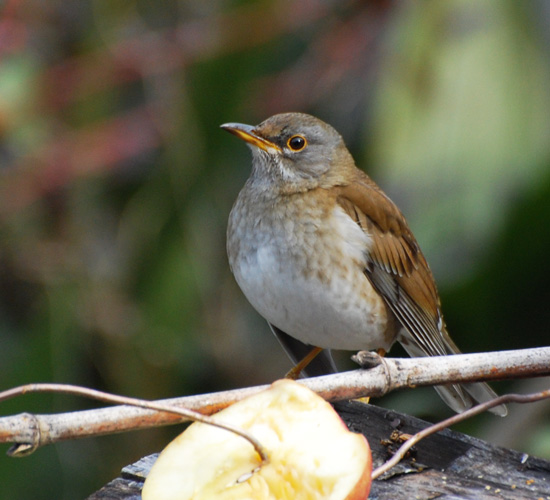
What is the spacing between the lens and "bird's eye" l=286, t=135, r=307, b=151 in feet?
11.7

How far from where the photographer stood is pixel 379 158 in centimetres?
432

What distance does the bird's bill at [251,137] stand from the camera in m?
3.41

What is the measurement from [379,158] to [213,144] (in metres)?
1.17

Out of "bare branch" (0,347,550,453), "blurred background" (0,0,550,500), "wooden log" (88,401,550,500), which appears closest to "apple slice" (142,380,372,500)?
"bare branch" (0,347,550,453)

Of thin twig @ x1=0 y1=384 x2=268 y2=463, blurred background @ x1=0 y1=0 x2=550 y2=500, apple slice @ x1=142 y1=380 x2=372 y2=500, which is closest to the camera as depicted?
thin twig @ x1=0 y1=384 x2=268 y2=463

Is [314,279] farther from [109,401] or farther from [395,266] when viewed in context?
[109,401]

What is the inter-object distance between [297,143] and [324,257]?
567mm

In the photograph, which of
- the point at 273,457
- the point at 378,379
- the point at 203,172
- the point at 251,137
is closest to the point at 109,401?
the point at 273,457

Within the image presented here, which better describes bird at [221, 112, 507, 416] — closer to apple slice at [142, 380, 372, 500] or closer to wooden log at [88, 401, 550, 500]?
wooden log at [88, 401, 550, 500]

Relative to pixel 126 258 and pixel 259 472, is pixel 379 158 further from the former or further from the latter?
pixel 259 472

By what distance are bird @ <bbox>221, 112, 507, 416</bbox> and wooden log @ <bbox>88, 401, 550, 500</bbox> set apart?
0.76 m

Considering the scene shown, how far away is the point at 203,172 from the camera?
200 inches

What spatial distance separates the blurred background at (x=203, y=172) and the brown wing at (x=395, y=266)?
65 cm

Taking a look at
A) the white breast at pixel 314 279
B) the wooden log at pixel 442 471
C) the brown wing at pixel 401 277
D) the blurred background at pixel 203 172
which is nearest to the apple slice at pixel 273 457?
the wooden log at pixel 442 471
